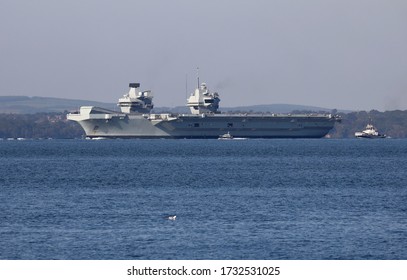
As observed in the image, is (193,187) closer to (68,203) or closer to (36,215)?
(68,203)

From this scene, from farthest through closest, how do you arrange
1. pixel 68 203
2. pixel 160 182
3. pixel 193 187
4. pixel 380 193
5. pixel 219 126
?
pixel 219 126 < pixel 160 182 < pixel 193 187 < pixel 380 193 < pixel 68 203

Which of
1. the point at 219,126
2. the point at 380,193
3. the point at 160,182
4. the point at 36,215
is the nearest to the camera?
the point at 36,215

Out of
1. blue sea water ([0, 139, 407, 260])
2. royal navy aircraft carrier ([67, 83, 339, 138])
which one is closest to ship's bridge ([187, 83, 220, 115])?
royal navy aircraft carrier ([67, 83, 339, 138])

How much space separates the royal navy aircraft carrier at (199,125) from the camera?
151 m

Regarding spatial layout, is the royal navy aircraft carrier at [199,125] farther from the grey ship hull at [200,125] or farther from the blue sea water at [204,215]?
the blue sea water at [204,215]

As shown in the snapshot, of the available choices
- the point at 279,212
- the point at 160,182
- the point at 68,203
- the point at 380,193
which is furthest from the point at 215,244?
the point at 160,182

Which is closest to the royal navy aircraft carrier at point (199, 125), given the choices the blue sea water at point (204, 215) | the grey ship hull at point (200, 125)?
the grey ship hull at point (200, 125)

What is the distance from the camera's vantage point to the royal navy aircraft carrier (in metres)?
151

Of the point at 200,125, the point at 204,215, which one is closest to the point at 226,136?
the point at 200,125

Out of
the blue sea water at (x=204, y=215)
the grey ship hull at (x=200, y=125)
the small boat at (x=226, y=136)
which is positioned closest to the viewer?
the blue sea water at (x=204, y=215)

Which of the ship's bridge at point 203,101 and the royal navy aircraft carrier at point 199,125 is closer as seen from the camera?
the royal navy aircraft carrier at point 199,125

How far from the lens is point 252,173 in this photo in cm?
6844

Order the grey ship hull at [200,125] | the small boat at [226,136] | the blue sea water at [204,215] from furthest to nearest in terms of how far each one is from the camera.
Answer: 1. the small boat at [226,136]
2. the grey ship hull at [200,125]
3. the blue sea water at [204,215]

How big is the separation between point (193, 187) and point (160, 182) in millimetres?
4645
